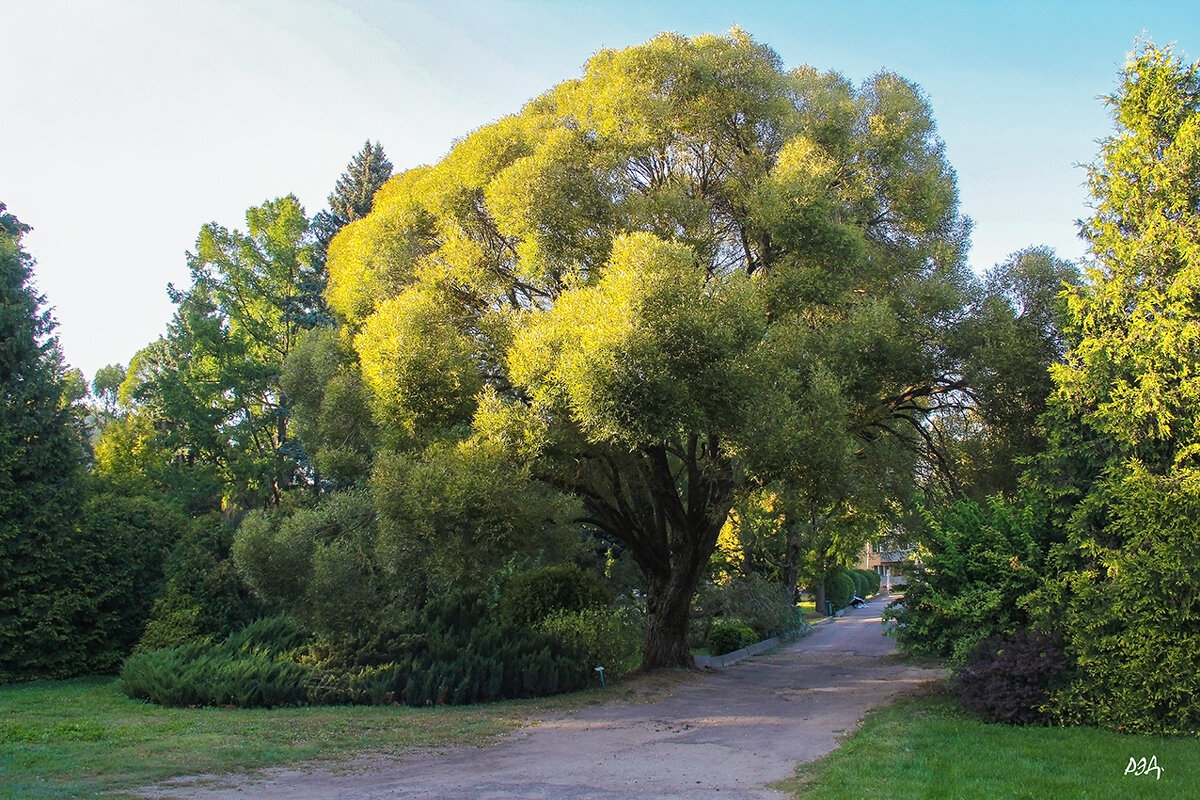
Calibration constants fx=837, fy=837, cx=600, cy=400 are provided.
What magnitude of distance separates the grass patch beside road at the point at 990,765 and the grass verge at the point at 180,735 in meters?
4.62

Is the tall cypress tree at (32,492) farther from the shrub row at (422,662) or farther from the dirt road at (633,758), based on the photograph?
the dirt road at (633,758)

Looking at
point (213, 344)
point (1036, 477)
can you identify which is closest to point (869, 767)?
point (1036, 477)

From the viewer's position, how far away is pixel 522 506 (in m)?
13.2

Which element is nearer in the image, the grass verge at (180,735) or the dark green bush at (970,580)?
the grass verge at (180,735)

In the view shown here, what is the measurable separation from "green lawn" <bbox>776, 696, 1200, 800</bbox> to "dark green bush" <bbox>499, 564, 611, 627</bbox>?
7021 mm

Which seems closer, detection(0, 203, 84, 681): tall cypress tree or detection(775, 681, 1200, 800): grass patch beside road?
detection(775, 681, 1200, 800): grass patch beside road

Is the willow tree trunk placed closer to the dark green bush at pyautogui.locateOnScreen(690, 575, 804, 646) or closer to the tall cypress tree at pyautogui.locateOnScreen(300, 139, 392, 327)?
the dark green bush at pyautogui.locateOnScreen(690, 575, 804, 646)

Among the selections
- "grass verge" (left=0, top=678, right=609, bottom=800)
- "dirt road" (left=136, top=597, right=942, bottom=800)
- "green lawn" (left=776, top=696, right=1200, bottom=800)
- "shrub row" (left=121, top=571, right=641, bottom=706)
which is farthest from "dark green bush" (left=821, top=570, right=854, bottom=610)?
"green lawn" (left=776, top=696, right=1200, bottom=800)

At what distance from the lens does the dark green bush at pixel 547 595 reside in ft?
53.6

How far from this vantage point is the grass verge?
8.19 metres

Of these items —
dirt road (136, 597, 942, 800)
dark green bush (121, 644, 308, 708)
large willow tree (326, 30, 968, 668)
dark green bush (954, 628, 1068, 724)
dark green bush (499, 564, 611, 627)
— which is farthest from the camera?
dark green bush (499, 564, 611, 627)

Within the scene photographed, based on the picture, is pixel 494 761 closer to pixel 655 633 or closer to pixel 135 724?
pixel 135 724

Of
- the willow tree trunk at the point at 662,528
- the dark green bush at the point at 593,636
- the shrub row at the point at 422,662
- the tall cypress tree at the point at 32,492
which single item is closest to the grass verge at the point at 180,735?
the shrub row at the point at 422,662

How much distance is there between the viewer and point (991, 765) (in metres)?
8.18
